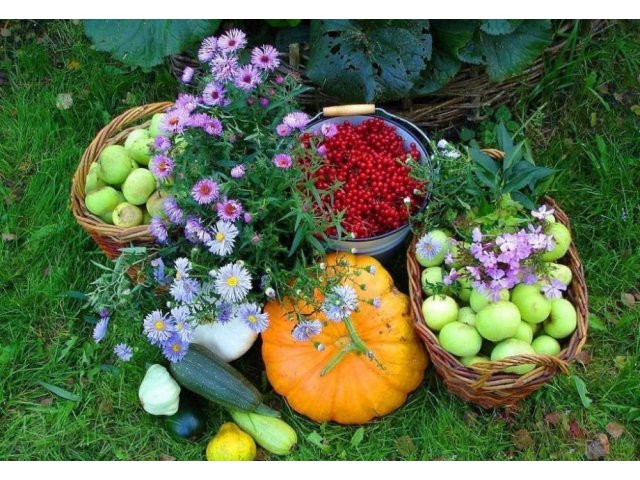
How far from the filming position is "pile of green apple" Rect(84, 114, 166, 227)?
2.48 metres

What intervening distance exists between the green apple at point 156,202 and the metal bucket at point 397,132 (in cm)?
55

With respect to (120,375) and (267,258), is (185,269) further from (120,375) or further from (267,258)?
(120,375)

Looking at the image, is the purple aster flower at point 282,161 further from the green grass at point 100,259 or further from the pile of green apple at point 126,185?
the green grass at point 100,259

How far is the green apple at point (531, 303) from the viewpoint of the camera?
2232mm

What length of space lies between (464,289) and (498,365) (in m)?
0.29

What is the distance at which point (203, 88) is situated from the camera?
2.34m

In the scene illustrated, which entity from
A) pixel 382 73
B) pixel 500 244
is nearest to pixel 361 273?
pixel 500 244

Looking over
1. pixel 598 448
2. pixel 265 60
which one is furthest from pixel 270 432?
pixel 265 60

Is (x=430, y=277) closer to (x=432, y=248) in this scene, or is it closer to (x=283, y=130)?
(x=432, y=248)

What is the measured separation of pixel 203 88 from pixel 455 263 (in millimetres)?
944

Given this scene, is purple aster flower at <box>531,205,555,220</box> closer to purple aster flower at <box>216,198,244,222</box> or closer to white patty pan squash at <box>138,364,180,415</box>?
purple aster flower at <box>216,198,244,222</box>

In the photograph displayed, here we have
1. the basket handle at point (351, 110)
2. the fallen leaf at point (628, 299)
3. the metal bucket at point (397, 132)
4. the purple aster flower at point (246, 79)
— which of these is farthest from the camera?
the fallen leaf at point (628, 299)

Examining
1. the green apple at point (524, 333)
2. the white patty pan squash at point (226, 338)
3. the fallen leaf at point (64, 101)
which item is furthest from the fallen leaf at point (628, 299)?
the fallen leaf at point (64, 101)

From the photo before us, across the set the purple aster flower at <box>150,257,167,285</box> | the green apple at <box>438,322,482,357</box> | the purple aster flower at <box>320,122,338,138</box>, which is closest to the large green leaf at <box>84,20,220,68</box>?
the purple aster flower at <box>320,122,338,138</box>
